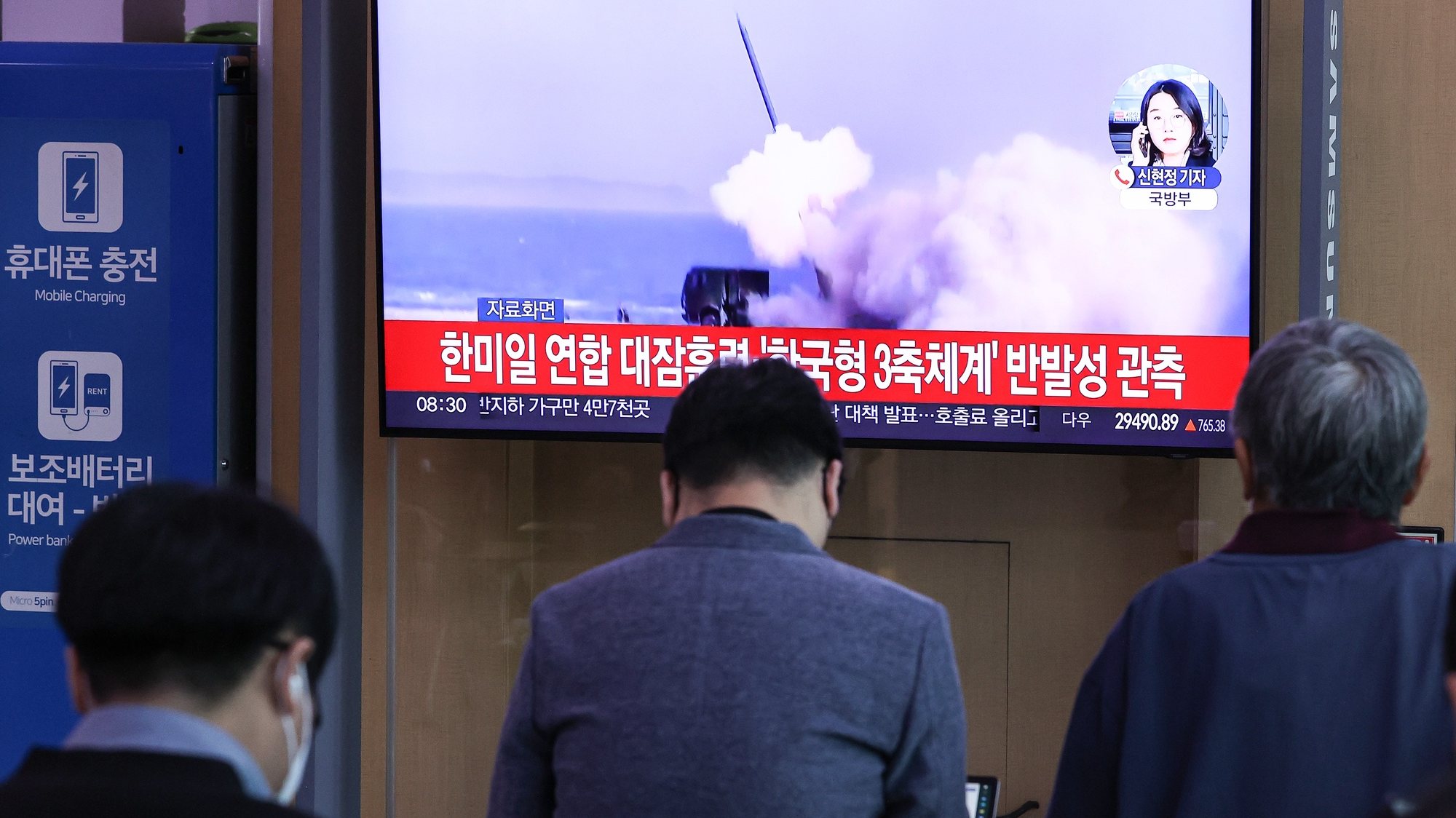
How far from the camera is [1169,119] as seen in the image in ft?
9.04

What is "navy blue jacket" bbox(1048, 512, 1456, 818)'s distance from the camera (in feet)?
4.74

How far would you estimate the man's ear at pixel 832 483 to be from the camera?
169cm

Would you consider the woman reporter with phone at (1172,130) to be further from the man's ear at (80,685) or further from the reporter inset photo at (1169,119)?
the man's ear at (80,685)

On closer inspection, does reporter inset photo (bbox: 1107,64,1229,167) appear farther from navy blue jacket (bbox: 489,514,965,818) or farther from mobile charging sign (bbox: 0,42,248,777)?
mobile charging sign (bbox: 0,42,248,777)

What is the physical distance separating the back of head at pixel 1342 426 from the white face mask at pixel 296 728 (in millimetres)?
982

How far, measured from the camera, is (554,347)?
2.99 meters

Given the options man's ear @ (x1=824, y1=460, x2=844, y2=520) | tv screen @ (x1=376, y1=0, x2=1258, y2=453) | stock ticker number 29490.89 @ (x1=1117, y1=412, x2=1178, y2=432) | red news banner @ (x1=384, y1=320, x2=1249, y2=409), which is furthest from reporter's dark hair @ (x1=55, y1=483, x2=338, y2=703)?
stock ticker number 29490.89 @ (x1=1117, y1=412, x2=1178, y2=432)

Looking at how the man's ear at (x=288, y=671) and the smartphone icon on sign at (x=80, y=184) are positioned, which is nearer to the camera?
the man's ear at (x=288, y=671)

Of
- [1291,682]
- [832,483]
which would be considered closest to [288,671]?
[832,483]

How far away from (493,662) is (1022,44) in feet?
5.72

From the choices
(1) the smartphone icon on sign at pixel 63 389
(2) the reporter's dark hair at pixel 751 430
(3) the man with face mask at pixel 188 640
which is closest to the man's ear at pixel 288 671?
(3) the man with face mask at pixel 188 640

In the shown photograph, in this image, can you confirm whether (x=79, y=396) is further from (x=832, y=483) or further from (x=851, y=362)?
(x=832, y=483)

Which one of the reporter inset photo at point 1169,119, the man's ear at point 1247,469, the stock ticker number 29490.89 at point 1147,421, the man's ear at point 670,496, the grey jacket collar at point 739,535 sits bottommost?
the grey jacket collar at point 739,535

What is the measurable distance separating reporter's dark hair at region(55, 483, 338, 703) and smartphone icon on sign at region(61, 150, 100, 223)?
221 centimetres
